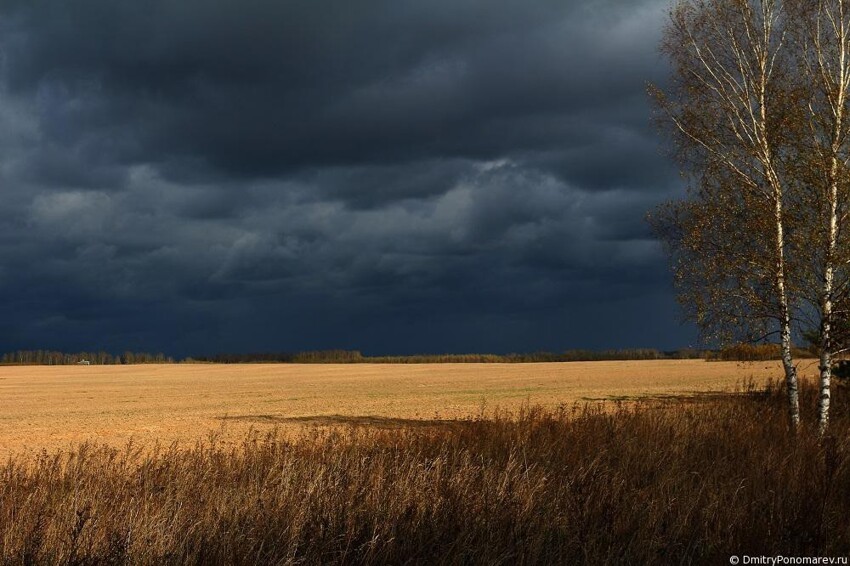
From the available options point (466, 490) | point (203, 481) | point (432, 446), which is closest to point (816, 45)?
point (432, 446)

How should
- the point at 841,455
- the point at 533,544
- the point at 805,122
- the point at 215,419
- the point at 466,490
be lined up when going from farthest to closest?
the point at 215,419 → the point at 805,122 → the point at 841,455 → the point at 466,490 → the point at 533,544

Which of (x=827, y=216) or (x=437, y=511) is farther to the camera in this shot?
(x=827, y=216)

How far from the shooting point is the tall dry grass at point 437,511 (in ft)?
26.7

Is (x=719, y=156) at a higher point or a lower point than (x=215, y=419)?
higher

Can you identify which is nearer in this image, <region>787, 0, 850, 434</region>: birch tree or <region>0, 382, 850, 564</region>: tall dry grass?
<region>0, 382, 850, 564</region>: tall dry grass

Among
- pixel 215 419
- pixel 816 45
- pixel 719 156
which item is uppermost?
pixel 816 45

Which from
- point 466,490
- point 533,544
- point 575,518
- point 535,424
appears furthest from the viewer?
point 535,424

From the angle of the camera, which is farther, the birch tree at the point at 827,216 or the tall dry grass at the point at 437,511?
the birch tree at the point at 827,216

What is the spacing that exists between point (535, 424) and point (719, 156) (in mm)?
11021

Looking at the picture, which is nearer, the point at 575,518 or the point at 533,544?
the point at 533,544

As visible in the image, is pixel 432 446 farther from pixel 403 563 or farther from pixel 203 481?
pixel 403 563

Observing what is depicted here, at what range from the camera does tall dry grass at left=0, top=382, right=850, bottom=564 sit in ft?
26.7

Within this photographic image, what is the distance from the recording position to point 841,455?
1369cm

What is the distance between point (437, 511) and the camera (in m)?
9.50
